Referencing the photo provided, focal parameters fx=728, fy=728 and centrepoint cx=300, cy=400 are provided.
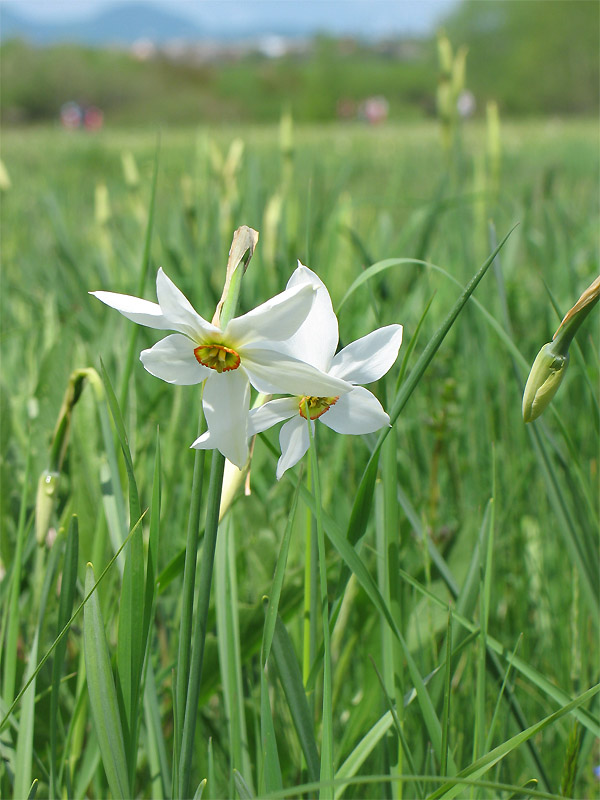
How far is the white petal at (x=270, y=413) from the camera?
1.02 feet

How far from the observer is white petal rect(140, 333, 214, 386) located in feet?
0.92

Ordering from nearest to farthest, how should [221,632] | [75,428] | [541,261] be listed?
[221,632]
[75,428]
[541,261]

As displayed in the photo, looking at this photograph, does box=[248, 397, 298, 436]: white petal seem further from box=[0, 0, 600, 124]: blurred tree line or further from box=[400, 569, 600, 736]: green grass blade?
box=[0, 0, 600, 124]: blurred tree line

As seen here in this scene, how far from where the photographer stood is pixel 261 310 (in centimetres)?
27

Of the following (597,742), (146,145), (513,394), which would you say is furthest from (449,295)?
(146,145)

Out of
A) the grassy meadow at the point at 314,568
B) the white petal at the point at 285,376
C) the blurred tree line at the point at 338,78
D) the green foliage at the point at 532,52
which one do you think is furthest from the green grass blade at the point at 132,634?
the green foliage at the point at 532,52

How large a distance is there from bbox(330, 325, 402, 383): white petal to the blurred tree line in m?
19.8

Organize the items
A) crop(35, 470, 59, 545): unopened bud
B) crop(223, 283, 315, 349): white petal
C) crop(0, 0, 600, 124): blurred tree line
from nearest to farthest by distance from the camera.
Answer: crop(223, 283, 315, 349): white petal, crop(35, 470, 59, 545): unopened bud, crop(0, 0, 600, 124): blurred tree line

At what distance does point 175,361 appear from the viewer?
291mm

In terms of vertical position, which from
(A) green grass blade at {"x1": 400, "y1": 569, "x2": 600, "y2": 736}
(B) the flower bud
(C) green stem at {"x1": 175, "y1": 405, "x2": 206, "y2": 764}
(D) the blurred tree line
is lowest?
(A) green grass blade at {"x1": 400, "y1": 569, "x2": 600, "y2": 736}

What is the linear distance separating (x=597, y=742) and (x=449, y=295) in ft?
2.76

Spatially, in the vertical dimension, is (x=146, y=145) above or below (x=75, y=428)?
above

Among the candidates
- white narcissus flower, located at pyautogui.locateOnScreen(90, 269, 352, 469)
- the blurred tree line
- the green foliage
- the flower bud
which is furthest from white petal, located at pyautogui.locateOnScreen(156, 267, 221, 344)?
the green foliage

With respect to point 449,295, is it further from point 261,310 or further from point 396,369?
point 261,310
